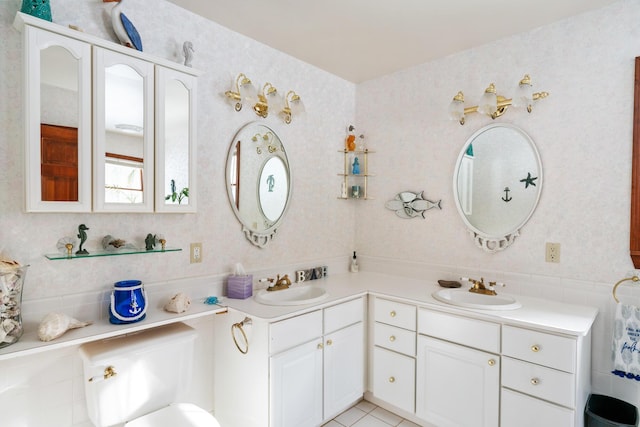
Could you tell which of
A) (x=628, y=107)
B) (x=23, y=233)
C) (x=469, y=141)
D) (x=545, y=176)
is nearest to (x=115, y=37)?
(x=23, y=233)

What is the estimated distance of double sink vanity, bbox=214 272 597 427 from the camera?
5.75ft

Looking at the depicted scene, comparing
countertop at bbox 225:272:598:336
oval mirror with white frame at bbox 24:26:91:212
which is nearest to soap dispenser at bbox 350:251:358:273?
countertop at bbox 225:272:598:336

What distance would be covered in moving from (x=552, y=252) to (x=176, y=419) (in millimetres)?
2243

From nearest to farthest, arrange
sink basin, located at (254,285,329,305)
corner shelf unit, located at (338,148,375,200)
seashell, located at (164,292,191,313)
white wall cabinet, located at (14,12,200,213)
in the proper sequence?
white wall cabinet, located at (14,12,200,213) < seashell, located at (164,292,191,313) < sink basin, located at (254,285,329,305) < corner shelf unit, located at (338,148,375,200)

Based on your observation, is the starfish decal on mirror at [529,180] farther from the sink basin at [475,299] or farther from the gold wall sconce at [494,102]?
the sink basin at [475,299]

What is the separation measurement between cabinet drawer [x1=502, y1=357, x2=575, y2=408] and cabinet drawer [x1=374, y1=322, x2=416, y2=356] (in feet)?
1.74

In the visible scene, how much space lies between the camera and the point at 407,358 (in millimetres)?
2246

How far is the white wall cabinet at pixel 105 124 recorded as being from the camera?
146cm

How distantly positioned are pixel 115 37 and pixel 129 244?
1051mm

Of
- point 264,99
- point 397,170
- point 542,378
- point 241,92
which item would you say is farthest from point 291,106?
point 542,378

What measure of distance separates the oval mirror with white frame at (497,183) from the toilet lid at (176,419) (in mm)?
1961

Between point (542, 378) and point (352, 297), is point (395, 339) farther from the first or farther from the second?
point (542, 378)

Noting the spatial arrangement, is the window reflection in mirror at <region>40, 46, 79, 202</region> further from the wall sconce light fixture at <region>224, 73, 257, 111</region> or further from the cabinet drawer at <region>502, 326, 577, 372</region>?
the cabinet drawer at <region>502, 326, 577, 372</region>

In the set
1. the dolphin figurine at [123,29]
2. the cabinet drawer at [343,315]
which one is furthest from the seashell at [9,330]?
the cabinet drawer at [343,315]
